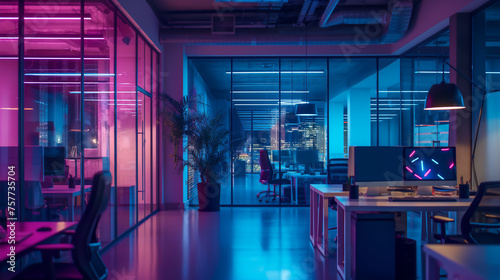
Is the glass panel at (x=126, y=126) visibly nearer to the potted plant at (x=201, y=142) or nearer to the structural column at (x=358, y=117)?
the potted plant at (x=201, y=142)

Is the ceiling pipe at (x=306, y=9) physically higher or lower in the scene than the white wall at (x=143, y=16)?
higher

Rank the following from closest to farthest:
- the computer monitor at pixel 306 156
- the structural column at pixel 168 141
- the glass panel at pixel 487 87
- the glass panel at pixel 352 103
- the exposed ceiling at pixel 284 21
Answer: the glass panel at pixel 487 87, the exposed ceiling at pixel 284 21, the structural column at pixel 168 141, the computer monitor at pixel 306 156, the glass panel at pixel 352 103

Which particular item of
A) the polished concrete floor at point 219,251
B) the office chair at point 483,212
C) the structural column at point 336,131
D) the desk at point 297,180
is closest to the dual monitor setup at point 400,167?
the office chair at point 483,212

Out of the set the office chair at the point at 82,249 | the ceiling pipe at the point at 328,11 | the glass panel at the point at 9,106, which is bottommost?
the office chair at the point at 82,249

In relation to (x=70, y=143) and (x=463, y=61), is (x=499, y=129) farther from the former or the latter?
(x=70, y=143)

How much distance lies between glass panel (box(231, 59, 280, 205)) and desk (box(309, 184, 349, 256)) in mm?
3632

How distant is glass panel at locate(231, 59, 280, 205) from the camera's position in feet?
27.9

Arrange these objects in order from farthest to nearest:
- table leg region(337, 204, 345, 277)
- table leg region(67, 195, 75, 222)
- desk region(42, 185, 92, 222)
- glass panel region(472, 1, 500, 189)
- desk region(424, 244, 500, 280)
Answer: glass panel region(472, 1, 500, 189) < table leg region(67, 195, 75, 222) < desk region(42, 185, 92, 222) < table leg region(337, 204, 345, 277) < desk region(424, 244, 500, 280)

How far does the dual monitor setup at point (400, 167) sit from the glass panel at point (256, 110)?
4.80 m

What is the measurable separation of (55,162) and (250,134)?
5.18m

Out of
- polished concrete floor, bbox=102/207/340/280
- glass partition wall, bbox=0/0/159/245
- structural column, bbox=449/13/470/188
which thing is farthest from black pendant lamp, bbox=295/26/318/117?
glass partition wall, bbox=0/0/159/245

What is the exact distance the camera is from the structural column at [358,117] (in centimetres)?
1023

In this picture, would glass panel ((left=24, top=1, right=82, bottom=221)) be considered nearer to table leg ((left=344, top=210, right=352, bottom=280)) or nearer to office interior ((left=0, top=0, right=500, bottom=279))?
office interior ((left=0, top=0, right=500, bottom=279))

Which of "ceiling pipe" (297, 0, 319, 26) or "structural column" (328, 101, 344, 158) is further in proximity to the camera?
"structural column" (328, 101, 344, 158)
